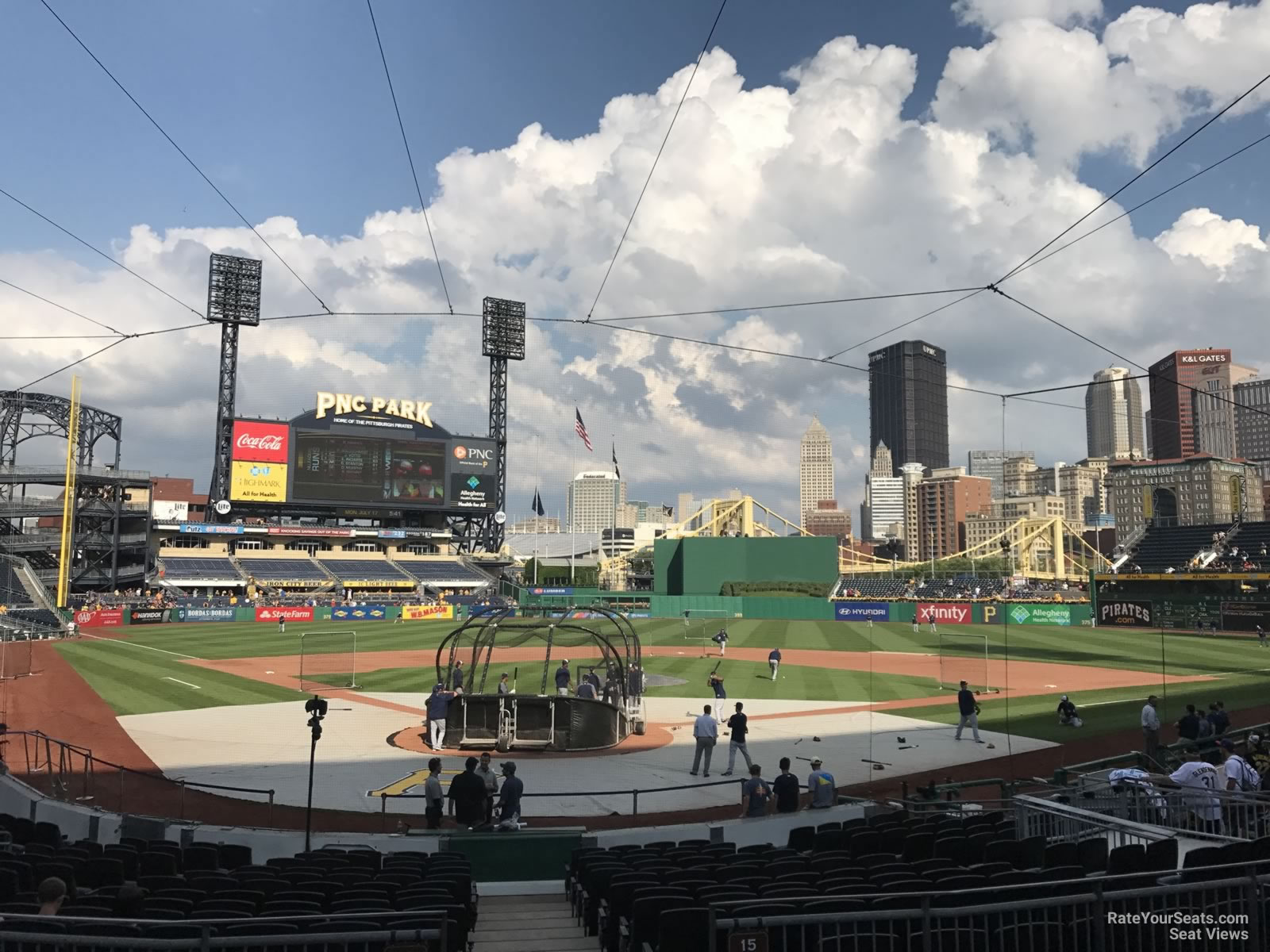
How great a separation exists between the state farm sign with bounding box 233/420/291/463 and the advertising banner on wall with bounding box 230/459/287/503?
2.03ft

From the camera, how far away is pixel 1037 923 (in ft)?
20.6

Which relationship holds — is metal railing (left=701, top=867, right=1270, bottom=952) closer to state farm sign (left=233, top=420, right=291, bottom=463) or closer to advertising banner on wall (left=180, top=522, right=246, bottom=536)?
state farm sign (left=233, top=420, right=291, bottom=463)

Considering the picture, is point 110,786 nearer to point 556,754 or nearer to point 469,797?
point 469,797

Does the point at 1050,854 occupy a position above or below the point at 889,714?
above

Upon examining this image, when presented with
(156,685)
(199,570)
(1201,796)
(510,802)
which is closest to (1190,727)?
(1201,796)

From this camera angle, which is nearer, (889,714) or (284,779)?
(284,779)

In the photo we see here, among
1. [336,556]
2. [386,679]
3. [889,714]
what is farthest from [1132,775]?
[336,556]

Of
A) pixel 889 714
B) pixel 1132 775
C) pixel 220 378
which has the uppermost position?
pixel 220 378

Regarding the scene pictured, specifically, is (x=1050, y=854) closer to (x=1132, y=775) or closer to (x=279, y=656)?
(x=1132, y=775)

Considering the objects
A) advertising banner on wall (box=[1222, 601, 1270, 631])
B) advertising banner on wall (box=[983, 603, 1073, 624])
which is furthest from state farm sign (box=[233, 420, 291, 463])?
advertising banner on wall (box=[1222, 601, 1270, 631])

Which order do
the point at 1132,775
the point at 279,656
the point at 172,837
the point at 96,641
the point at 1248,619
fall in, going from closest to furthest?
the point at 1132,775 < the point at 172,837 < the point at 279,656 < the point at 96,641 < the point at 1248,619

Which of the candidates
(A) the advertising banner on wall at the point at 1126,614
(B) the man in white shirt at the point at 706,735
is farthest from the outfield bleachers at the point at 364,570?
(B) the man in white shirt at the point at 706,735

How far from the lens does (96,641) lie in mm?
48875

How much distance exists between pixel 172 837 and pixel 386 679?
2204 centimetres
